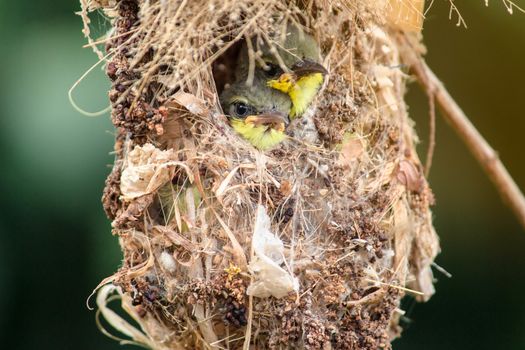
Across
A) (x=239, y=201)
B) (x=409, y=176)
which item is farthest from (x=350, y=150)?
(x=239, y=201)

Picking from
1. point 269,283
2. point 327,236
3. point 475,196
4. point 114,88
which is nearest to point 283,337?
point 269,283

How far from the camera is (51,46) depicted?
3.43 m

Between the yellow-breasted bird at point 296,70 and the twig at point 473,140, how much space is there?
0.45 metres

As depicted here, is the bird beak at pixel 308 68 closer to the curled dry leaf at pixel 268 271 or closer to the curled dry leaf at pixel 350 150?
the curled dry leaf at pixel 350 150

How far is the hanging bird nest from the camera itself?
236 centimetres

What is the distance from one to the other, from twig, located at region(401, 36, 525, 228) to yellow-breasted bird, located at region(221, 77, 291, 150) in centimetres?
52

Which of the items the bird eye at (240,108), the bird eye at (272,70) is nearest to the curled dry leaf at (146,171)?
the bird eye at (240,108)

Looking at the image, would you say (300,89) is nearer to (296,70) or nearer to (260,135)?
(296,70)

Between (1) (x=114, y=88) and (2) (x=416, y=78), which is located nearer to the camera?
(1) (x=114, y=88)

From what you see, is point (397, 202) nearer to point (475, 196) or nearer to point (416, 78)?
point (416, 78)

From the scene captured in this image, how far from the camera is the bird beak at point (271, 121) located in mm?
2709

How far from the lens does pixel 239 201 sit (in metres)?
2.45

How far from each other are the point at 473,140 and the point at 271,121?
802 millimetres

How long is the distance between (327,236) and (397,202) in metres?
0.31
